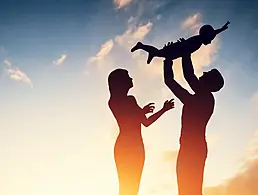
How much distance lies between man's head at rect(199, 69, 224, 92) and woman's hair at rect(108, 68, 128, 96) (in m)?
1.66

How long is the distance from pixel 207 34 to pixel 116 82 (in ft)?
7.41

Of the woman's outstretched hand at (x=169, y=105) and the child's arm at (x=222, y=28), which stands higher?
the child's arm at (x=222, y=28)

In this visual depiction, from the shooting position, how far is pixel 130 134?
963 cm

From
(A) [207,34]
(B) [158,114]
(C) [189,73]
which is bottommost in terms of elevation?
(B) [158,114]

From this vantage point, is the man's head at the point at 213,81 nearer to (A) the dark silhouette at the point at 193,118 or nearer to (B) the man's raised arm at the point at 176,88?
(A) the dark silhouette at the point at 193,118

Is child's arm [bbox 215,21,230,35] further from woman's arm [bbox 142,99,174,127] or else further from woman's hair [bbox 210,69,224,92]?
woman's arm [bbox 142,99,174,127]

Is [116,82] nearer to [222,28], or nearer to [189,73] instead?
[189,73]

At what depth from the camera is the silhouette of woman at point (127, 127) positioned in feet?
31.1

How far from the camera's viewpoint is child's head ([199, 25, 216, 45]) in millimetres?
10133

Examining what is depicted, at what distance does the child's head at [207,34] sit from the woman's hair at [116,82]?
1.89 m

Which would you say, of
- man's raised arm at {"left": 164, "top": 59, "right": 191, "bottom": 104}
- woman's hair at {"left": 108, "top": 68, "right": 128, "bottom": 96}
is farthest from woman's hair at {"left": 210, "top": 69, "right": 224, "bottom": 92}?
woman's hair at {"left": 108, "top": 68, "right": 128, "bottom": 96}

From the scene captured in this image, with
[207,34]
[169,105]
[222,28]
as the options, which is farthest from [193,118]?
[222,28]

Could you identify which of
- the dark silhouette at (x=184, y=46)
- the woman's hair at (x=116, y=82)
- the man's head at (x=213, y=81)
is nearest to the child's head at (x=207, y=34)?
the dark silhouette at (x=184, y=46)

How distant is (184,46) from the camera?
9977mm
